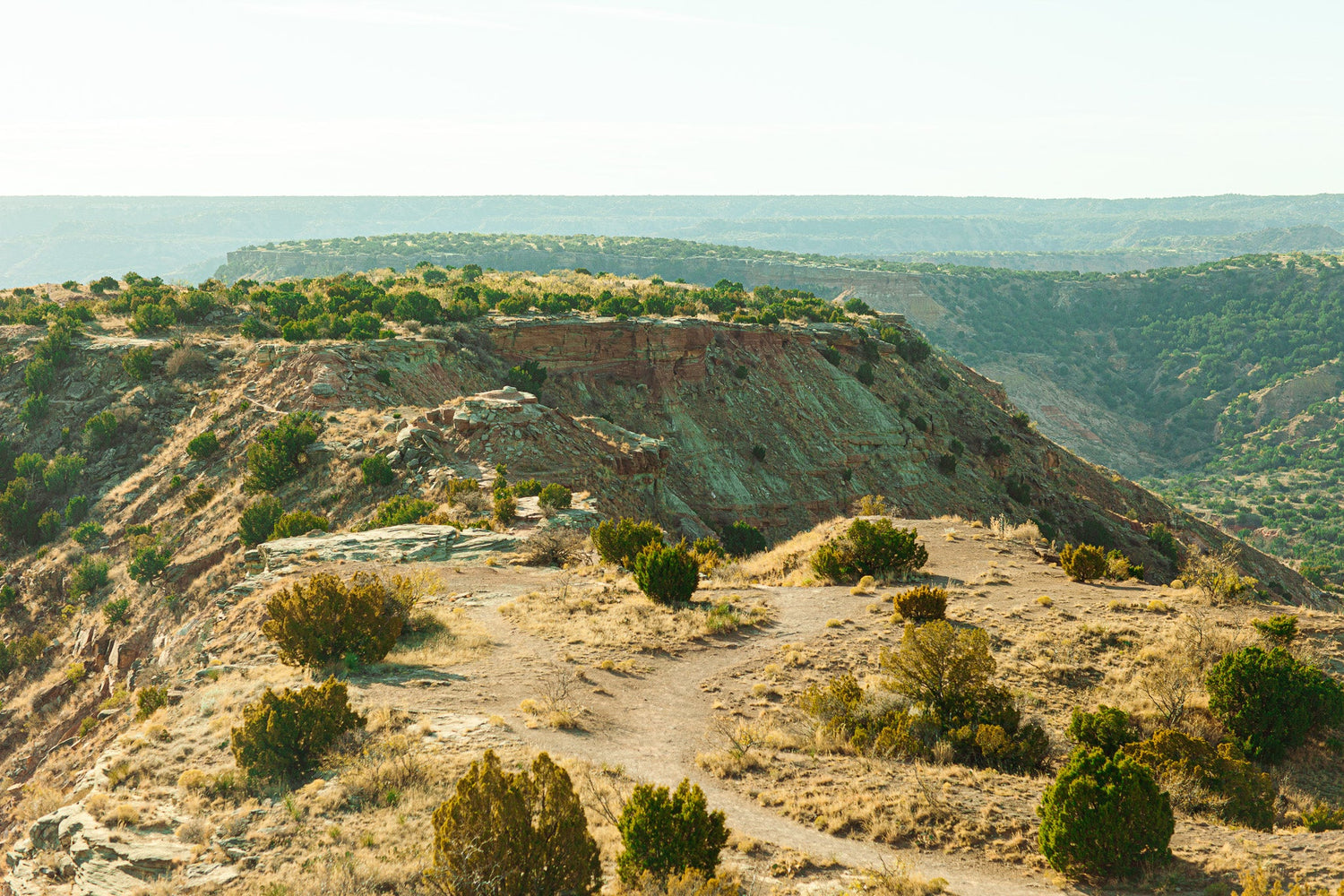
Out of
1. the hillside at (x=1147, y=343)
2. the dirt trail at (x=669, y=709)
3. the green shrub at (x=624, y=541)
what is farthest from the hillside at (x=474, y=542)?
the hillside at (x=1147, y=343)

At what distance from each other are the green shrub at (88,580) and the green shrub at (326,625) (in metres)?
19.0

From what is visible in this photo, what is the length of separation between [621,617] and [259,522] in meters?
16.0

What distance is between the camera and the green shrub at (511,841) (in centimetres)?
912

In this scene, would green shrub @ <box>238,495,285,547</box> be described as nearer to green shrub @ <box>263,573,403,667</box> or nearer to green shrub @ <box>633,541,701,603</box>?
green shrub @ <box>263,573,403,667</box>

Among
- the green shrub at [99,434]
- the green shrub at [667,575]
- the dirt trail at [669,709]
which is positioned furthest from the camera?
the green shrub at [99,434]

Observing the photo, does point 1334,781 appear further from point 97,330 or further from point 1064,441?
point 1064,441

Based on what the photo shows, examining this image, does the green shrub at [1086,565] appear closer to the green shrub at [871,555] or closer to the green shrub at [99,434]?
the green shrub at [871,555]

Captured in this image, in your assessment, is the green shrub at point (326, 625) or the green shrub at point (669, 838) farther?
the green shrub at point (326, 625)

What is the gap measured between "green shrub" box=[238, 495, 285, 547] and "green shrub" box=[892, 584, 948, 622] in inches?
818

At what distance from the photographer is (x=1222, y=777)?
495 inches

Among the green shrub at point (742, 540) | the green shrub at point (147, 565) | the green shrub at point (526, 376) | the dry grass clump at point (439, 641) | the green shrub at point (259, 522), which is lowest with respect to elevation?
the green shrub at point (742, 540)

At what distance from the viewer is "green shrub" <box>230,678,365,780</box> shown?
42.5 feet

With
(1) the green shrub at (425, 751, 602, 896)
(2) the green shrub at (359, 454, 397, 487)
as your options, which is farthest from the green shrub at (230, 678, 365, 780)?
(2) the green shrub at (359, 454, 397, 487)

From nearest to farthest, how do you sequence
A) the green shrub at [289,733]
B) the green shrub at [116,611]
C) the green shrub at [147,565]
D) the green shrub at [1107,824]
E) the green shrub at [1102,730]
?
the green shrub at [1107,824] → the green shrub at [289,733] → the green shrub at [1102,730] → the green shrub at [116,611] → the green shrub at [147,565]
